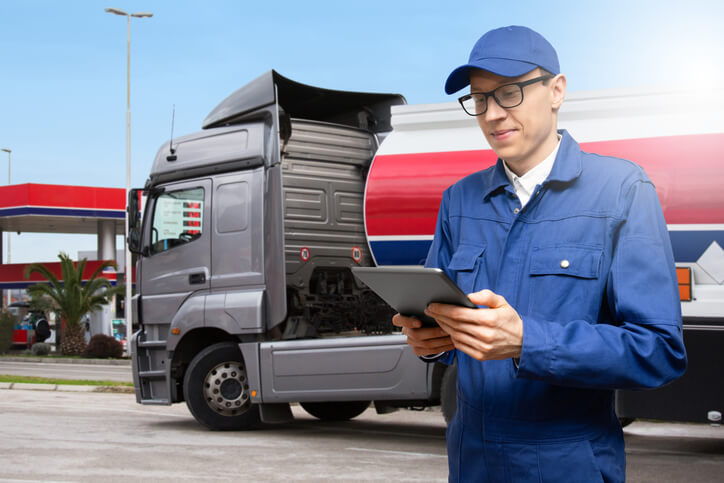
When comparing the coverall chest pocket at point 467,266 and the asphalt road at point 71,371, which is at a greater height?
the coverall chest pocket at point 467,266

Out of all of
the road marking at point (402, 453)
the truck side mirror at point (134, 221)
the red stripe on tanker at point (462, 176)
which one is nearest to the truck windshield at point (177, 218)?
the truck side mirror at point (134, 221)

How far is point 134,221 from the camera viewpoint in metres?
9.62

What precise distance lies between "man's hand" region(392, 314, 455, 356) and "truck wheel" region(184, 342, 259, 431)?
7383 millimetres

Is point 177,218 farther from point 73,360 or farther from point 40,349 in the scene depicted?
point 40,349

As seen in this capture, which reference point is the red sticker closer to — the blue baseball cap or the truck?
the truck

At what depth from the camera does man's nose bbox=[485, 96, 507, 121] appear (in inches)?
73.7

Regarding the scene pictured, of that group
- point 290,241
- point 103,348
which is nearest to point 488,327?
point 290,241

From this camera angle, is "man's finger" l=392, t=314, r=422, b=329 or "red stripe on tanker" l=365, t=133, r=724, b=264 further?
"red stripe on tanker" l=365, t=133, r=724, b=264

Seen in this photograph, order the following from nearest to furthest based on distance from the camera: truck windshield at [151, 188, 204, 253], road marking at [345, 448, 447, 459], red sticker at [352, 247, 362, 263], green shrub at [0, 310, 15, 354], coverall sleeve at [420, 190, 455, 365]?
1. coverall sleeve at [420, 190, 455, 365]
2. road marking at [345, 448, 447, 459]
3. red sticker at [352, 247, 362, 263]
4. truck windshield at [151, 188, 204, 253]
5. green shrub at [0, 310, 15, 354]

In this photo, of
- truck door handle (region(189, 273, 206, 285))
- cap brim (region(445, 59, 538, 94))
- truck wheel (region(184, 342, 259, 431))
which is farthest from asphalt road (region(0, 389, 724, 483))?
cap brim (region(445, 59, 538, 94))

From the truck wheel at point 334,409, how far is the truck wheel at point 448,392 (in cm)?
319

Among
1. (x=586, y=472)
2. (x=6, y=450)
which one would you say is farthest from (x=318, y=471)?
(x=586, y=472)

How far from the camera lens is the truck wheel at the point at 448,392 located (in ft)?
24.0

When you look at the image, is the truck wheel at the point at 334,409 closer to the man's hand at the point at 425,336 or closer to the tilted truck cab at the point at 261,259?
the tilted truck cab at the point at 261,259
